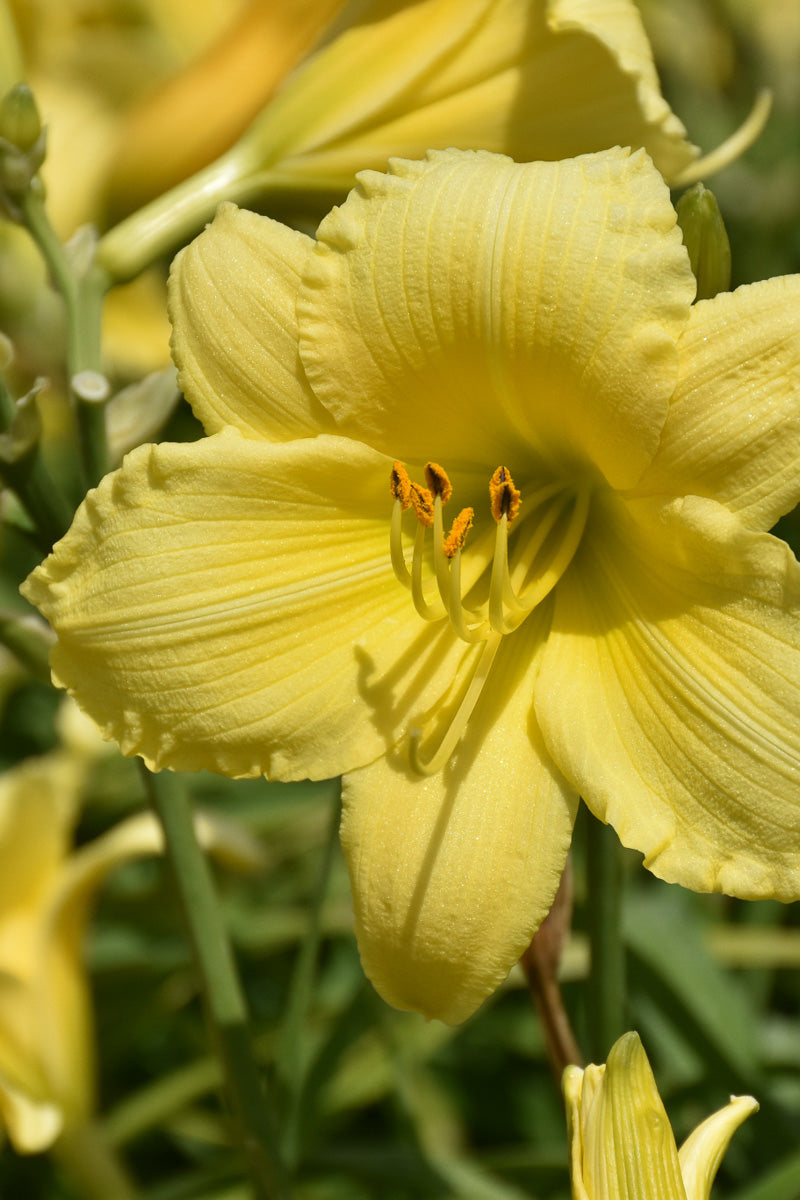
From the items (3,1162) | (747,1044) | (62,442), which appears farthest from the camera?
(62,442)

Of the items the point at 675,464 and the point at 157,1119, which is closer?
the point at 675,464

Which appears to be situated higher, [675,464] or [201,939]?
[675,464]

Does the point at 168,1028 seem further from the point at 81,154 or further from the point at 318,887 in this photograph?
the point at 81,154

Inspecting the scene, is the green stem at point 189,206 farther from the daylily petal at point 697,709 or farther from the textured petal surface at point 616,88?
the daylily petal at point 697,709

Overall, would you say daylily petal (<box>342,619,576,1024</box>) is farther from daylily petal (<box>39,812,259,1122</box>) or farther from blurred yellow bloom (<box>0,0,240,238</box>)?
blurred yellow bloom (<box>0,0,240,238</box>)

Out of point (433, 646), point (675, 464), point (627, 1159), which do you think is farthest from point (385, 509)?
point (627, 1159)

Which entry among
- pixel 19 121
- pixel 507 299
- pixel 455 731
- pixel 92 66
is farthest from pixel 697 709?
pixel 92 66
